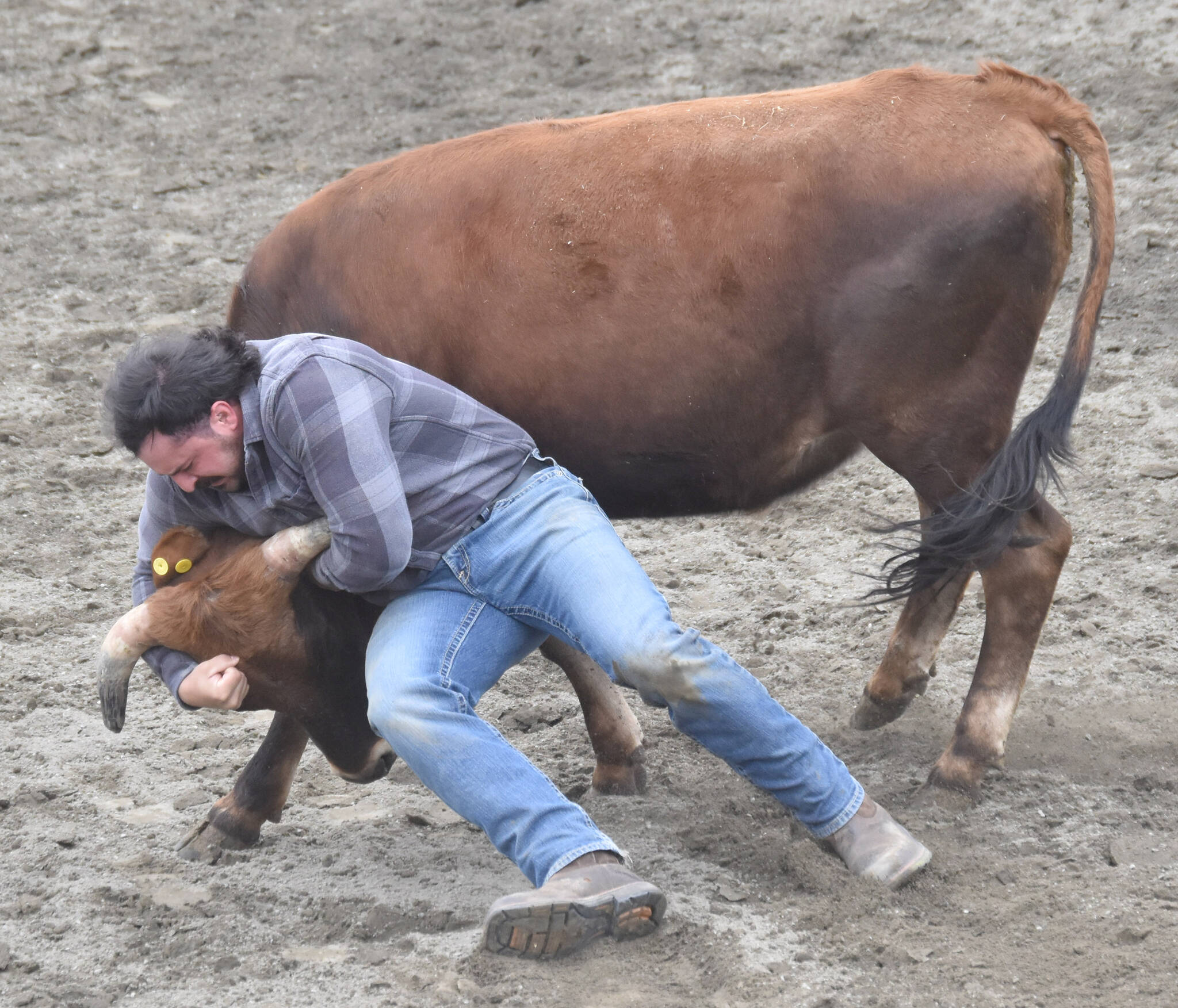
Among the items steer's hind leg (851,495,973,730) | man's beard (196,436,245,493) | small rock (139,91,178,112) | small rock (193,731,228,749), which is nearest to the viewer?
man's beard (196,436,245,493)

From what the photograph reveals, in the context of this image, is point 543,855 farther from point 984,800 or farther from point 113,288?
point 113,288

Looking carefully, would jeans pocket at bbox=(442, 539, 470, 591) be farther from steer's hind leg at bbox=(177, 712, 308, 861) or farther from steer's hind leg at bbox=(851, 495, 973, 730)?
steer's hind leg at bbox=(851, 495, 973, 730)

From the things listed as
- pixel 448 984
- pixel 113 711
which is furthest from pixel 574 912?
pixel 113 711

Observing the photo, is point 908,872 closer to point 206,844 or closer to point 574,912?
point 574,912

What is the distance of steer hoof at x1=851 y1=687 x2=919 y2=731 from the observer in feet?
12.7

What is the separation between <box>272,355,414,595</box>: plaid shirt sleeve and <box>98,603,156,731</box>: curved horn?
0.46m

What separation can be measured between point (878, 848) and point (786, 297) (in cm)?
130

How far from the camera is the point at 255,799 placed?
3.51m

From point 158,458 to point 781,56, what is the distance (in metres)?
6.08

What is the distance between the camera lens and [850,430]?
11.3 feet

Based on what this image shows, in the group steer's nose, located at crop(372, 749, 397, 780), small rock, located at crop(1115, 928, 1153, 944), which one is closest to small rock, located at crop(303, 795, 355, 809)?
steer's nose, located at crop(372, 749, 397, 780)

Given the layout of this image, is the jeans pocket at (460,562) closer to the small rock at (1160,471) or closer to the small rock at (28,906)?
the small rock at (28,906)

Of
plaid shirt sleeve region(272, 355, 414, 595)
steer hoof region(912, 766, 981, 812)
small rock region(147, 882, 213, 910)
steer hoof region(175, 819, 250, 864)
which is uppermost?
plaid shirt sleeve region(272, 355, 414, 595)

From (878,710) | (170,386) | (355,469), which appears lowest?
(878,710)
